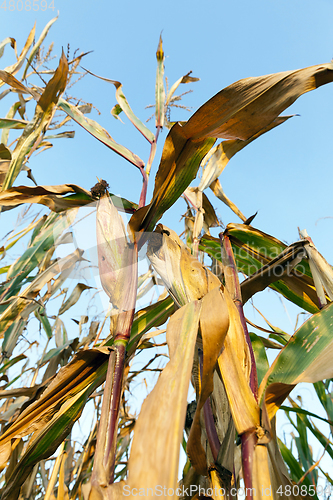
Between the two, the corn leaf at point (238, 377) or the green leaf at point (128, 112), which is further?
the green leaf at point (128, 112)

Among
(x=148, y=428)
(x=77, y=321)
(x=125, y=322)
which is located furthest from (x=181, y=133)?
(x=77, y=321)

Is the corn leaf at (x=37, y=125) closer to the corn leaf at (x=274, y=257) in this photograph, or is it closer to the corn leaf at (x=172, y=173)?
the corn leaf at (x=172, y=173)

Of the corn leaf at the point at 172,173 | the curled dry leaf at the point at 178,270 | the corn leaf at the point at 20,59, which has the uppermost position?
the corn leaf at the point at 20,59

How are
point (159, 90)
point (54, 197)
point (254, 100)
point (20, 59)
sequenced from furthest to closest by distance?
point (20, 59) < point (159, 90) < point (54, 197) < point (254, 100)

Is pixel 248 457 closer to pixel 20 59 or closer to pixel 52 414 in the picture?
pixel 52 414

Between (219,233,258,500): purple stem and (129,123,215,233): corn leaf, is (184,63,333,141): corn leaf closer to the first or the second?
(129,123,215,233): corn leaf

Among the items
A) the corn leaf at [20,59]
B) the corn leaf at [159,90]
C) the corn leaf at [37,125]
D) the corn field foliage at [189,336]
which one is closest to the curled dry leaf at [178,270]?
the corn field foliage at [189,336]

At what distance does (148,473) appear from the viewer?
26cm

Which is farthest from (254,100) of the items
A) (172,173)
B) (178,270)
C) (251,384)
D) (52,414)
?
(52,414)

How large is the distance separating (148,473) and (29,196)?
0.55m

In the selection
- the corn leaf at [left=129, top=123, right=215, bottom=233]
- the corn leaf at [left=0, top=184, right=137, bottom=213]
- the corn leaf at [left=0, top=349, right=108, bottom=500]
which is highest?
the corn leaf at [left=0, top=184, right=137, bottom=213]

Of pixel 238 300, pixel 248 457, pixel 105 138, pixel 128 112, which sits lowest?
pixel 248 457

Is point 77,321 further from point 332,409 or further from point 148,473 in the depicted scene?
point 148,473

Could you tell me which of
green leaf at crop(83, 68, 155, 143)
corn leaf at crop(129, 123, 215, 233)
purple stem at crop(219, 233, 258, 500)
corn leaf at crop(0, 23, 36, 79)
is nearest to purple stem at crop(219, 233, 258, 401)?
purple stem at crop(219, 233, 258, 500)
